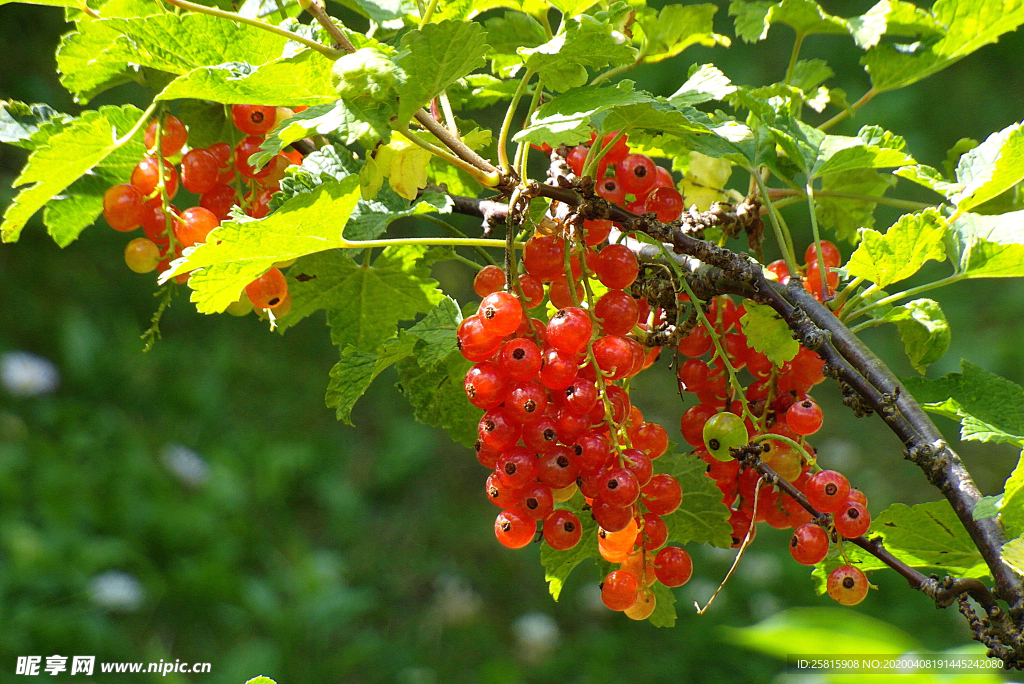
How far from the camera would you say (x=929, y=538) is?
0.64 meters

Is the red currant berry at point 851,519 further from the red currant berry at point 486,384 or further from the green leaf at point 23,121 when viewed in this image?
the green leaf at point 23,121

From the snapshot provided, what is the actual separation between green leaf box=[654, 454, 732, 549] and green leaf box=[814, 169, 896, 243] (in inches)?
12.7

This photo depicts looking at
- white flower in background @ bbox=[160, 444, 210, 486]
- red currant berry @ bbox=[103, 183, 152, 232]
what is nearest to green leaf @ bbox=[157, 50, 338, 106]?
red currant berry @ bbox=[103, 183, 152, 232]

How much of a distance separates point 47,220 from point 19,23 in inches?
104

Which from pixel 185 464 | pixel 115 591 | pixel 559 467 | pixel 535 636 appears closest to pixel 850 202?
pixel 559 467

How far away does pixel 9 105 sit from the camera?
0.73 meters

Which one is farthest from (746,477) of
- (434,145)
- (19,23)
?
(19,23)

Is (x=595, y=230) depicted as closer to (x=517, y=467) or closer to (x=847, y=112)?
(x=517, y=467)

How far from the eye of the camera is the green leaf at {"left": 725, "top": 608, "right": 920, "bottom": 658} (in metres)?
0.18

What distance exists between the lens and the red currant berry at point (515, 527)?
574mm

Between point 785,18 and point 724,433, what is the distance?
455 millimetres

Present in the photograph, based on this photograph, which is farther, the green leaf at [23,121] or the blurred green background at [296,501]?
the blurred green background at [296,501]

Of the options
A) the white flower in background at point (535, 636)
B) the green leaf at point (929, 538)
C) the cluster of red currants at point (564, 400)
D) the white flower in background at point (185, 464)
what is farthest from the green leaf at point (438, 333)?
the white flower in background at point (185, 464)

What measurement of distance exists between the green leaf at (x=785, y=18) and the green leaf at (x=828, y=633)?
27.8 inches
